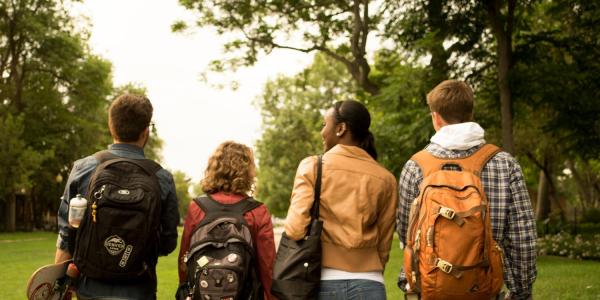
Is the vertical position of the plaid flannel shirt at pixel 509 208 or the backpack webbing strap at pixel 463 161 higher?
the backpack webbing strap at pixel 463 161

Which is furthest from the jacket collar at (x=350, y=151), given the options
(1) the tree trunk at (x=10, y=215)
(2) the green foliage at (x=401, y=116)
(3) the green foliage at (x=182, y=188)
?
(3) the green foliage at (x=182, y=188)

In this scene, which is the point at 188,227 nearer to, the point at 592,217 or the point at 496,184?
the point at 496,184

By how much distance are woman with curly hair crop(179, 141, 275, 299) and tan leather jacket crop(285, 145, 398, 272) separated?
1.70 ft

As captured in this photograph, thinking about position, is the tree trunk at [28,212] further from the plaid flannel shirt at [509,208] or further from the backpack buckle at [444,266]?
the backpack buckle at [444,266]

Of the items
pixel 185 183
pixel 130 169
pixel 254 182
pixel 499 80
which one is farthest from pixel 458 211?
pixel 185 183

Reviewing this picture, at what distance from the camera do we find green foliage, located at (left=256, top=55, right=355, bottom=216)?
180 feet

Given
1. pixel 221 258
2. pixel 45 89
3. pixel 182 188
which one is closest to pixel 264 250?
pixel 221 258

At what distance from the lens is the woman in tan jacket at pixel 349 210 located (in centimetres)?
373

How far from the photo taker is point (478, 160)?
376 centimetres

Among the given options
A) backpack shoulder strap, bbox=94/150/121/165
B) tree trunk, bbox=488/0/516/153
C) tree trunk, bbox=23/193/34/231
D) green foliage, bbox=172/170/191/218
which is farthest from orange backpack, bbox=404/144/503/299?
green foliage, bbox=172/170/191/218

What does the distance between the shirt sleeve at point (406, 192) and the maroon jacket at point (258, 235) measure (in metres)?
0.82

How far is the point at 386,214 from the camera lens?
13.0ft

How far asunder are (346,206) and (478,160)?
0.73m

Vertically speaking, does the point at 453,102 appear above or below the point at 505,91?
below
